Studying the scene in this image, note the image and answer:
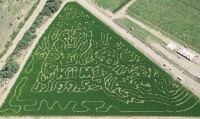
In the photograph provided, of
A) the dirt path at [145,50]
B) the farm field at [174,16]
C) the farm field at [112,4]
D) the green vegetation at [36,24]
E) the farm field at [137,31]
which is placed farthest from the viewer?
the farm field at [112,4]

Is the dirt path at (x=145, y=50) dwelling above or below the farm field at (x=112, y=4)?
below

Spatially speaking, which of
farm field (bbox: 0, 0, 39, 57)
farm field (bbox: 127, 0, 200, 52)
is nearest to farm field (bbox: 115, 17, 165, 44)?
farm field (bbox: 127, 0, 200, 52)

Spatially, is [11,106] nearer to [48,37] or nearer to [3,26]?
[48,37]

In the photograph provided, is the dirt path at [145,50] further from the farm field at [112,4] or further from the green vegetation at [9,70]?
the green vegetation at [9,70]

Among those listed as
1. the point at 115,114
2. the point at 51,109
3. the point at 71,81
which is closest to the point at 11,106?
the point at 51,109

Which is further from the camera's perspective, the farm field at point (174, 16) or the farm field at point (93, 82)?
the farm field at point (174, 16)

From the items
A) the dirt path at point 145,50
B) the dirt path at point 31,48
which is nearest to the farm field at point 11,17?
the dirt path at point 31,48

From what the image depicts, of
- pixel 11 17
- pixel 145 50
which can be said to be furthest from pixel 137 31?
pixel 11 17

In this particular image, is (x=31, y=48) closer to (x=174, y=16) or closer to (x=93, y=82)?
(x=93, y=82)
